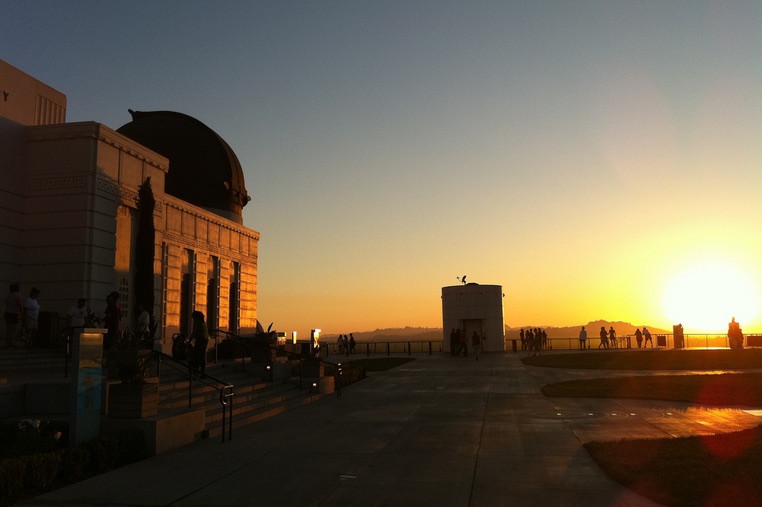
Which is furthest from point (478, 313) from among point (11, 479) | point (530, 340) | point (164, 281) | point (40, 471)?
point (11, 479)

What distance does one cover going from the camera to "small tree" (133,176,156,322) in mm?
21062

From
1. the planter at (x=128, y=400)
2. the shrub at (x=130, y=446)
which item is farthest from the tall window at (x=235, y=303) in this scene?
the shrub at (x=130, y=446)

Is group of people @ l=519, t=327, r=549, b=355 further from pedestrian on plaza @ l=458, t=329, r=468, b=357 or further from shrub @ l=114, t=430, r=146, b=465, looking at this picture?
shrub @ l=114, t=430, r=146, b=465

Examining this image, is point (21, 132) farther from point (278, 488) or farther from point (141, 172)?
point (278, 488)

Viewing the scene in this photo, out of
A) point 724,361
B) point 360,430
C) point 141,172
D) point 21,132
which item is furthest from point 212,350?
point 724,361

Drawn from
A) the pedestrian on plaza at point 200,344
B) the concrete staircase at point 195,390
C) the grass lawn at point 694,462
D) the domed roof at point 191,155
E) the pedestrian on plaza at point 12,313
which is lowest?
the grass lawn at point 694,462

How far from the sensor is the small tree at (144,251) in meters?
21.1

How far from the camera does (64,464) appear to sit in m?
8.09

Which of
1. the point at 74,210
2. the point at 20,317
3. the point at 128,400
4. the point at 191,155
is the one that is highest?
the point at 191,155

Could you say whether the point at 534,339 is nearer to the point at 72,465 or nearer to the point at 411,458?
the point at 411,458

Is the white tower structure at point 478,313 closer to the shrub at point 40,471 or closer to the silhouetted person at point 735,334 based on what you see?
the silhouetted person at point 735,334

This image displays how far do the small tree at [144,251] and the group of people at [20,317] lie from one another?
14.4 feet

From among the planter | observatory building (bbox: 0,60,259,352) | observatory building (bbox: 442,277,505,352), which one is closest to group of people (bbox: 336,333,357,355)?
observatory building (bbox: 442,277,505,352)

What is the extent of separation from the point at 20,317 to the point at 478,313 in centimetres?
3331
